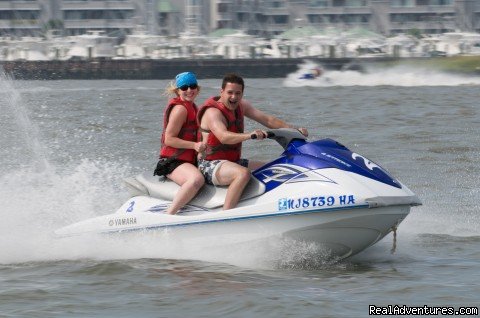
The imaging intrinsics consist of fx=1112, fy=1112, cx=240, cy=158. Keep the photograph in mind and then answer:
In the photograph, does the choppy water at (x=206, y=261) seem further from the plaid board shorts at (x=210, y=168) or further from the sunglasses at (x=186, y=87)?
the sunglasses at (x=186, y=87)

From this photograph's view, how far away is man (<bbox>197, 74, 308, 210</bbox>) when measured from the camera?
8852 millimetres

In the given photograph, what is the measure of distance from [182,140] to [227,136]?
53 centimetres

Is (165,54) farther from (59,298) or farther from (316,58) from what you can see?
(59,298)

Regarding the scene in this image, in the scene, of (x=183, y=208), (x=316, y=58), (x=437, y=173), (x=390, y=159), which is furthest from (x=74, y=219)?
(x=316, y=58)

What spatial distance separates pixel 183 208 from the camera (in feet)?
30.4

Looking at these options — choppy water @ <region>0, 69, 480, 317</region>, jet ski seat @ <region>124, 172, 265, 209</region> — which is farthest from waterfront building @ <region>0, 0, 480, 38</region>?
jet ski seat @ <region>124, 172, 265, 209</region>

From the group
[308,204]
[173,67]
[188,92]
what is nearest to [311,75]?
[173,67]

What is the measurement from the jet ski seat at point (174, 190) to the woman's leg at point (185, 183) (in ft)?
0.35

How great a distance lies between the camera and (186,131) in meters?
9.32

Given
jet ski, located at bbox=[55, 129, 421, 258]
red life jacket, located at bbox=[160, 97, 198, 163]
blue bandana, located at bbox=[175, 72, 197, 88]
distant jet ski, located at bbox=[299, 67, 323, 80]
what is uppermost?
blue bandana, located at bbox=[175, 72, 197, 88]

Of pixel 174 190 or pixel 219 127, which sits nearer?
pixel 219 127

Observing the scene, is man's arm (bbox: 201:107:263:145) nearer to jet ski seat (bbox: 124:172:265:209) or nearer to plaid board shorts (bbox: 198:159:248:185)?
plaid board shorts (bbox: 198:159:248:185)

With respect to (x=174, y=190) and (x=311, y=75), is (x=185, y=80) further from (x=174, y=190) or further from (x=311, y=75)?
(x=311, y=75)

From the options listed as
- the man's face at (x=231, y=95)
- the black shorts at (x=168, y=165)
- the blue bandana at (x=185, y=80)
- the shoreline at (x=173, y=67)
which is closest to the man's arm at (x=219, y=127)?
the man's face at (x=231, y=95)
